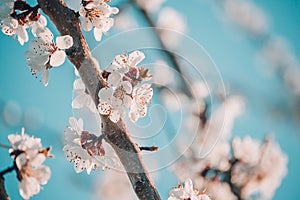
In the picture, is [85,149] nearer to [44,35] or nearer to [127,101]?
[127,101]

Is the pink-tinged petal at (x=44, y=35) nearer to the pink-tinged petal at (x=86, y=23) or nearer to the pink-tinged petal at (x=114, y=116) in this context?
the pink-tinged petal at (x=86, y=23)

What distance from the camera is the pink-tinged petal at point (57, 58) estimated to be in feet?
4.97

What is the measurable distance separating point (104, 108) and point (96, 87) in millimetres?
80

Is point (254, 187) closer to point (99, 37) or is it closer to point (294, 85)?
point (294, 85)

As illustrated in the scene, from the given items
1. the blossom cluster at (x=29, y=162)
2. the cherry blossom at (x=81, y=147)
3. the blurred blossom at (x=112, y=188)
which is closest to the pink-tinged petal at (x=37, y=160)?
the blossom cluster at (x=29, y=162)

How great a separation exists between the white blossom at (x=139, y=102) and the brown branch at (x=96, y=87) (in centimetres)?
18

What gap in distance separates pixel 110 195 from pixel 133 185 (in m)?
4.10

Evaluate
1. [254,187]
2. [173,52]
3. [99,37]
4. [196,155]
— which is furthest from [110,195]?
[99,37]

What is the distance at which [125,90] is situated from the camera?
149 centimetres

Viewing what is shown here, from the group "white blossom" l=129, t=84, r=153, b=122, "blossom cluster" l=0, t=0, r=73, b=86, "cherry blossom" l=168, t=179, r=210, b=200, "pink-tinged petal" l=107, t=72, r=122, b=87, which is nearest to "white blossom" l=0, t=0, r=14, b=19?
"blossom cluster" l=0, t=0, r=73, b=86

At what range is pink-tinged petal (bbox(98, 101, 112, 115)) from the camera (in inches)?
53.3

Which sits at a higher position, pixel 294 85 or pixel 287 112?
pixel 294 85

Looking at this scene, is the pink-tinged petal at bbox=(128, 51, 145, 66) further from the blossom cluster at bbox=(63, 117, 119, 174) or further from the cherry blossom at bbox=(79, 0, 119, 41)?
the blossom cluster at bbox=(63, 117, 119, 174)

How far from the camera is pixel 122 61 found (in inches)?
Result: 62.6
